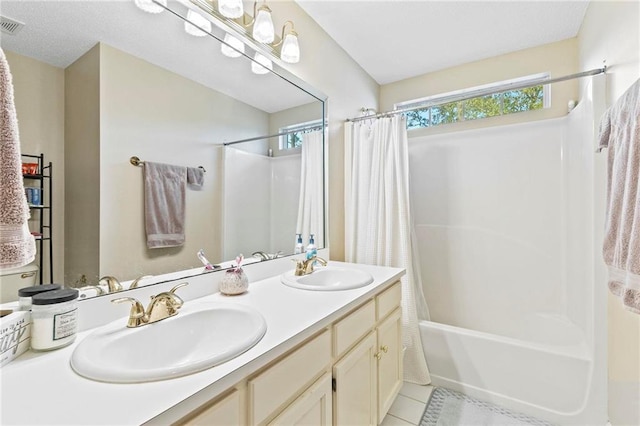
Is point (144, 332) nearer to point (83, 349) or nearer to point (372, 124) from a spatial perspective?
point (83, 349)

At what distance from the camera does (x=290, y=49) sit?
161 centimetres

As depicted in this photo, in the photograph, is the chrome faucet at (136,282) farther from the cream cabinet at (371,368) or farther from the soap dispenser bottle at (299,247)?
the soap dispenser bottle at (299,247)

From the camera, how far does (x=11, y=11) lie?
2.54 ft

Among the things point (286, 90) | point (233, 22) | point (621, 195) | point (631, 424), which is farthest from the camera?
point (286, 90)

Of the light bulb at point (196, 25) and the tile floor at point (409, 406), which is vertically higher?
the light bulb at point (196, 25)

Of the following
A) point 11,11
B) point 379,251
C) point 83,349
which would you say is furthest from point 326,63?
point 83,349

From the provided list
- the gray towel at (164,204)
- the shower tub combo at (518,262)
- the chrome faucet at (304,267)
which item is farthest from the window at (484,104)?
the gray towel at (164,204)

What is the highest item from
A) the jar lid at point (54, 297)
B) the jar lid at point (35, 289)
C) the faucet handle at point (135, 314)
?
the jar lid at point (35, 289)

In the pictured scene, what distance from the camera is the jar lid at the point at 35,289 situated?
2.49 feet

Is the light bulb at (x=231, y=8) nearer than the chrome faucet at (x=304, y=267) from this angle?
Yes

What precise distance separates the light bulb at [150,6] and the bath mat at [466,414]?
2325 mm

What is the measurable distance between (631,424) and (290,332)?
1.56 m

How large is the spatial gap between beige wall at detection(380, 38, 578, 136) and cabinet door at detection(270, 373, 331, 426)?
7.26 feet

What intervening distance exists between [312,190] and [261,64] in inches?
31.2
